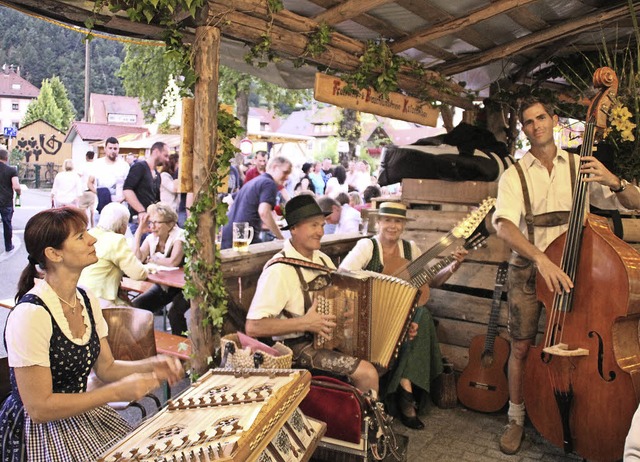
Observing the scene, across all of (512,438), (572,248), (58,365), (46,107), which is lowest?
(512,438)

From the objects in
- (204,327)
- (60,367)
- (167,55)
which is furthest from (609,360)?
(167,55)

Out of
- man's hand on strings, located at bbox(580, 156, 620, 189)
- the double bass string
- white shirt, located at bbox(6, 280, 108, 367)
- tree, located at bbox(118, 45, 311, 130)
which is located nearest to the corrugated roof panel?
the double bass string

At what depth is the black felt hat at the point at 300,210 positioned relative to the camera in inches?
147

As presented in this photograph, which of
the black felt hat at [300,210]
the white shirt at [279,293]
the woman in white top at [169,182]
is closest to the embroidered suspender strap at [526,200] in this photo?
the black felt hat at [300,210]

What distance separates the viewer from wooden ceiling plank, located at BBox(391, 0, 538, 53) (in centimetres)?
469

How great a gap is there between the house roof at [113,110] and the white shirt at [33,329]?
42429mm

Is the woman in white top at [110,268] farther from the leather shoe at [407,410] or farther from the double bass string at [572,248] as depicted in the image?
the double bass string at [572,248]

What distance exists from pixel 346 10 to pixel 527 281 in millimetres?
2259

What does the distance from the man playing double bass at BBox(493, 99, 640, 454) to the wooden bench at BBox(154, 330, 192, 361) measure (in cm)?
211

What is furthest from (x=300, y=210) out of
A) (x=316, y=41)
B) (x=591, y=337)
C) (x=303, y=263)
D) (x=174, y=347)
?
(x=591, y=337)

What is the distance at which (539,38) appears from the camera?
559 cm

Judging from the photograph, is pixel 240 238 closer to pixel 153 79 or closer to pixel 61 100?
pixel 153 79

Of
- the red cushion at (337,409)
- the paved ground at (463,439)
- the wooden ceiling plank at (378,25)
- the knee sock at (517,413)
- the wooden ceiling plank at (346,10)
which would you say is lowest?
the paved ground at (463,439)

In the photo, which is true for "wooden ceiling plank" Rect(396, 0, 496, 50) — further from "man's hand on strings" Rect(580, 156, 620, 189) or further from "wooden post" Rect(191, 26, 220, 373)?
"man's hand on strings" Rect(580, 156, 620, 189)
